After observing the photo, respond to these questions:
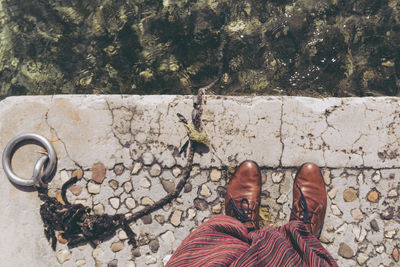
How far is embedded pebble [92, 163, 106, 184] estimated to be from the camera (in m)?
2.28

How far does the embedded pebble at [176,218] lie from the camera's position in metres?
2.26

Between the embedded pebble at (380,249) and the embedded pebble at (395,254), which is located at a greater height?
the embedded pebble at (380,249)

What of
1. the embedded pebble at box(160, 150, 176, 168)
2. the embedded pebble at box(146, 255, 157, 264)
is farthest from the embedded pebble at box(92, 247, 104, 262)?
the embedded pebble at box(160, 150, 176, 168)

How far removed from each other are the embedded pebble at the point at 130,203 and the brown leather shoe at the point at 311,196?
1.18 m

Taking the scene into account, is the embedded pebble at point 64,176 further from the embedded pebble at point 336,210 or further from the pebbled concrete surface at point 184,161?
the embedded pebble at point 336,210

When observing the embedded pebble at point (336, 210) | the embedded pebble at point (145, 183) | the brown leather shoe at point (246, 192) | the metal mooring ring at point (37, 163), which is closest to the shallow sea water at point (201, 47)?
the metal mooring ring at point (37, 163)

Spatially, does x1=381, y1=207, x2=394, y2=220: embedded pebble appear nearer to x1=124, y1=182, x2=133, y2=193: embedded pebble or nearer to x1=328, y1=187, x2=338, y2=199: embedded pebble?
x1=328, y1=187, x2=338, y2=199: embedded pebble

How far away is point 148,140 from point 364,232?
1.76 m

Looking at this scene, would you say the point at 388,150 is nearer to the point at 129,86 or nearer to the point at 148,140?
the point at 148,140

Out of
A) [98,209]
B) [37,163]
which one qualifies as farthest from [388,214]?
[37,163]

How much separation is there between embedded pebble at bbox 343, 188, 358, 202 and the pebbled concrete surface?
0.01 m

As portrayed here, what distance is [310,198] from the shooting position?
2.19 meters

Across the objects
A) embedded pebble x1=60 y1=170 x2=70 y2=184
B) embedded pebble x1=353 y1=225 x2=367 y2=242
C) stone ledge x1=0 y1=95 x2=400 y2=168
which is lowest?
embedded pebble x1=353 y1=225 x2=367 y2=242

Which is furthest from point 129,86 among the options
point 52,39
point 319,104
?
point 319,104
